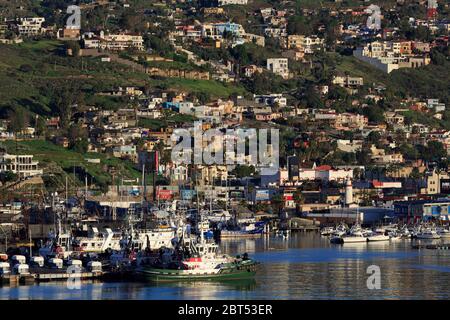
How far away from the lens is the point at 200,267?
4147 centimetres

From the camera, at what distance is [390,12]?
142250 mm

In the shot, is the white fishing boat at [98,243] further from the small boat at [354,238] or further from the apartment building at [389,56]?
the apartment building at [389,56]

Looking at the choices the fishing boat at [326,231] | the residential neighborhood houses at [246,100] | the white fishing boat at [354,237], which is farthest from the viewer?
the residential neighborhood houses at [246,100]

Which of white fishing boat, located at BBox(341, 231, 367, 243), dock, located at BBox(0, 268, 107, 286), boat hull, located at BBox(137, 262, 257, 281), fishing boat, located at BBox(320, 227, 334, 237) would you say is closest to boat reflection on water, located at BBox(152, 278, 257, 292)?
boat hull, located at BBox(137, 262, 257, 281)

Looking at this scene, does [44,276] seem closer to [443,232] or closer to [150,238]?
[150,238]

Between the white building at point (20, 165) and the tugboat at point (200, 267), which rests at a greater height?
the white building at point (20, 165)

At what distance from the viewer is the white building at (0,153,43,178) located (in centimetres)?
7744

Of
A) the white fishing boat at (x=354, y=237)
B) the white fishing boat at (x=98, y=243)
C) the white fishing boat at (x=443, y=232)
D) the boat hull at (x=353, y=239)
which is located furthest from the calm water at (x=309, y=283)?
the white fishing boat at (x=443, y=232)

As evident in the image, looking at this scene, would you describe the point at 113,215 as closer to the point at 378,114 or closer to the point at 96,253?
the point at 96,253

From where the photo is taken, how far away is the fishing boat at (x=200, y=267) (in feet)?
136

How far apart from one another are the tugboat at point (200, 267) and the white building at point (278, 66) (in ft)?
255

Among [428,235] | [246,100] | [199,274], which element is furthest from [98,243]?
[246,100]
